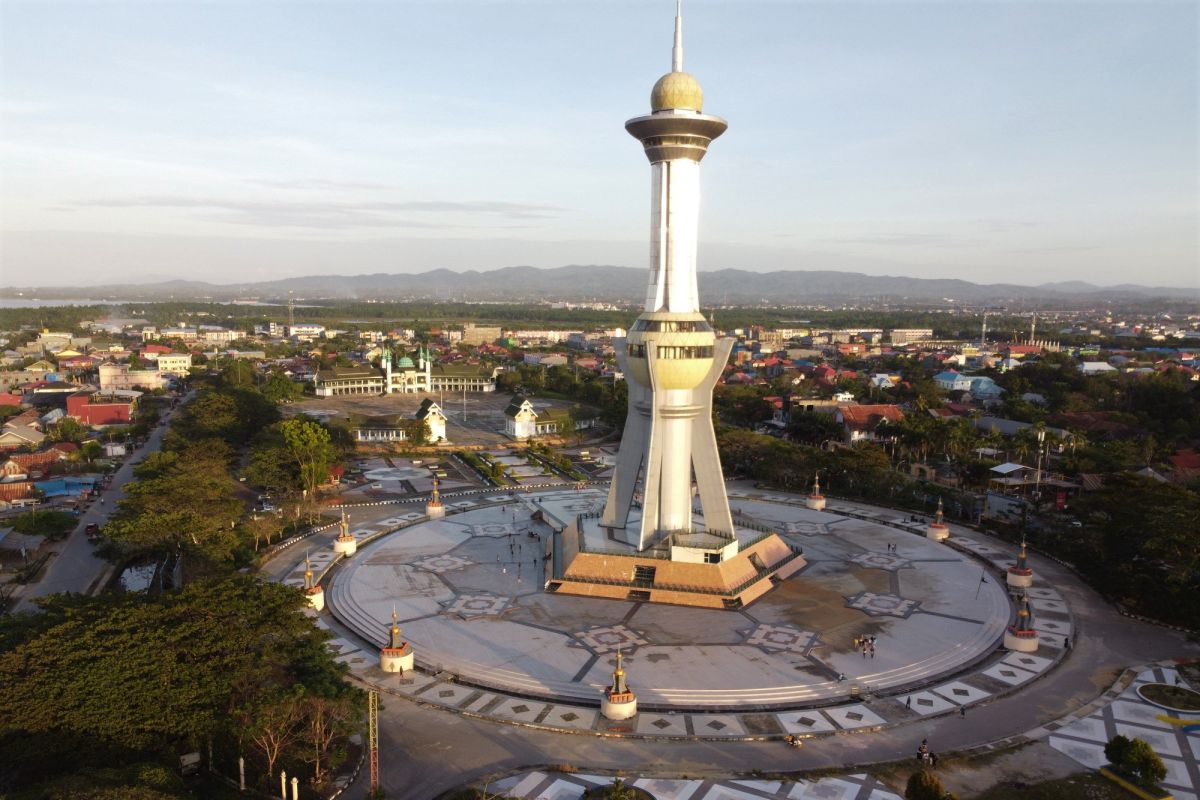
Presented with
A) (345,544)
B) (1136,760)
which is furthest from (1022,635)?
(345,544)

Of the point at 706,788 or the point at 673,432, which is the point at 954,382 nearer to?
the point at 673,432

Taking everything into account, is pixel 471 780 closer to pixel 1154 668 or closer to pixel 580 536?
pixel 580 536

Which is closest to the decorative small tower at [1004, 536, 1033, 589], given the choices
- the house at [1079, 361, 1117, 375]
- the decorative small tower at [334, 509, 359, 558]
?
the decorative small tower at [334, 509, 359, 558]

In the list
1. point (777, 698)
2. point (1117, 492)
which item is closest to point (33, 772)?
point (777, 698)

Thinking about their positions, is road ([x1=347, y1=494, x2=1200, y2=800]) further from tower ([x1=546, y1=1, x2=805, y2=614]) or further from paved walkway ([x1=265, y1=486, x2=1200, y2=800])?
tower ([x1=546, y1=1, x2=805, y2=614])

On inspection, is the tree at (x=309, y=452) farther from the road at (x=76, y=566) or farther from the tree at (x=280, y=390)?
the tree at (x=280, y=390)
